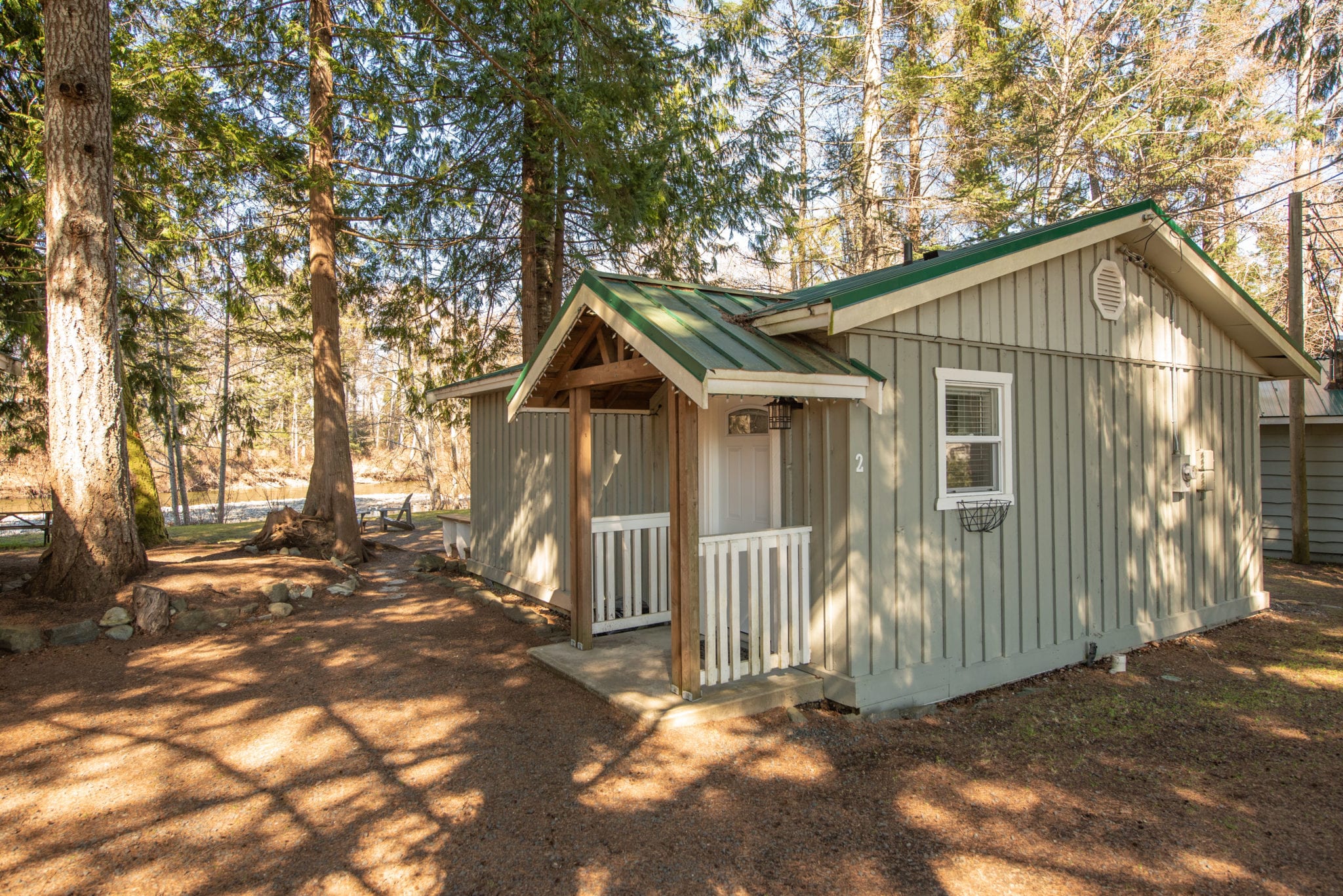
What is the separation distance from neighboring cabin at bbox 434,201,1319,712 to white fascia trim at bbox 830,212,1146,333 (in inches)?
0.8

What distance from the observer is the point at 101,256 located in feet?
22.5

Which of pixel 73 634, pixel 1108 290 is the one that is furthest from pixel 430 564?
pixel 1108 290

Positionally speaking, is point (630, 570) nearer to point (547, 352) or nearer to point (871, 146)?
point (547, 352)

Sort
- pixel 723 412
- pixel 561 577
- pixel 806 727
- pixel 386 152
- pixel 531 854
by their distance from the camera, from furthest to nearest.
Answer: pixel 386 152 → pixel 561 577 → pixel 723 412 → pixel 806 727 → pixel 531 854

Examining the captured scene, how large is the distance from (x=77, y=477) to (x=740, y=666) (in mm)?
6427

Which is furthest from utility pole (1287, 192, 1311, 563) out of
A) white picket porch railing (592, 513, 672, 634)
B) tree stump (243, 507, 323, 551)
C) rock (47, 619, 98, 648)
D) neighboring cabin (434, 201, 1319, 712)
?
rock (47, 619, 98, 648)

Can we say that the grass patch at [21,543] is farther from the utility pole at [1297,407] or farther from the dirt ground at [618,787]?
the utility pole at [1297,407]

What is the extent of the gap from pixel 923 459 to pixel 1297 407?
867 cm

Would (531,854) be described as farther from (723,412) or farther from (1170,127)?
(1170,127)

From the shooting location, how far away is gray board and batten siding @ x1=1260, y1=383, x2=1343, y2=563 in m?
10.7

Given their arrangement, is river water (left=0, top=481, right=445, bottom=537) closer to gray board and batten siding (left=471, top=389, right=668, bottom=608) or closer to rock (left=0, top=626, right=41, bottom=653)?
gray board and batten siding (left=471, top=389, right=668, bottom=608)

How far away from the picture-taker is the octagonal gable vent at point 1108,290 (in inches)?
240

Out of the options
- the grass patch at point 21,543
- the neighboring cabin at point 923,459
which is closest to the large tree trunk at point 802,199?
the neighboring cabin at point 923,459

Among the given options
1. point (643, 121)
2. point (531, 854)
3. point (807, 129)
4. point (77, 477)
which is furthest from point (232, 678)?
point (807, 129)
